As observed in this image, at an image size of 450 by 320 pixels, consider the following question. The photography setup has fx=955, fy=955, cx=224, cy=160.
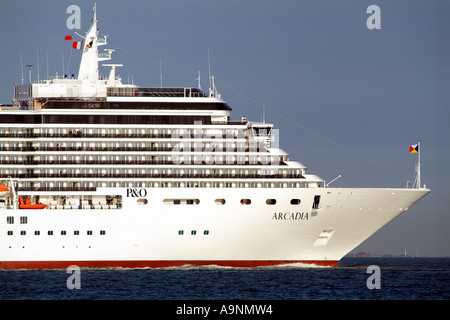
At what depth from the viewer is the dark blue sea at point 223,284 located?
1868 inches

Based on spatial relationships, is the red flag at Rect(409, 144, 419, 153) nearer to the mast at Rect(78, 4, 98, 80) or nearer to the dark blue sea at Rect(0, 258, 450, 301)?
the dark blue sea at Rect(0, 258, 450, 301)

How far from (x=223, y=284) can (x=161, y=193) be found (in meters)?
11.2

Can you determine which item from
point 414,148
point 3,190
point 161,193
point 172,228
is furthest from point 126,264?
point 414,148

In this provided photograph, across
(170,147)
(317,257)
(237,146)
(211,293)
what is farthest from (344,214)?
(211,293)

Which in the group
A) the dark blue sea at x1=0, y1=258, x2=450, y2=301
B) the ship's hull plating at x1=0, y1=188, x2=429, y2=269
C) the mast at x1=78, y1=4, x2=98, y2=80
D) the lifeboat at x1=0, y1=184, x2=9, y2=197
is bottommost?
the dark blue sea at x1=0, y1=258, x2=450, y2=301

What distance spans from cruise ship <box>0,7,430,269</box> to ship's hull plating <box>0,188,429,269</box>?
0.06 m

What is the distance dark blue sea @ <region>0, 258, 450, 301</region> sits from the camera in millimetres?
47438

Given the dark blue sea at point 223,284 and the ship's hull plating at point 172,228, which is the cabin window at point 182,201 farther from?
the dark blue sea at point 223,284

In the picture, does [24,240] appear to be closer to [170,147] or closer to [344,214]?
[170,147]

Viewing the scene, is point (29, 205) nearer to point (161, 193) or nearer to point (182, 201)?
point (161, 193)

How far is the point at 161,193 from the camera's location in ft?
201

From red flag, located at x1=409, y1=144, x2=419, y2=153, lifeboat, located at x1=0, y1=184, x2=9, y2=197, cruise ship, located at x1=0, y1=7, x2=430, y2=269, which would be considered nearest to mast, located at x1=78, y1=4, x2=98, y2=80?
cruise ship, located at x1=0, y1=7, x2=430, y2=269

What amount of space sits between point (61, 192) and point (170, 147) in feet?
25.0

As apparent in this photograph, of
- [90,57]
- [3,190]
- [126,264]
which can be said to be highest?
[90,57]
